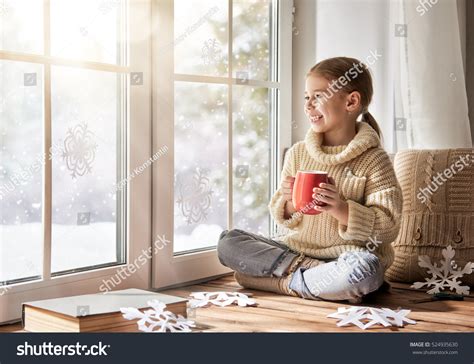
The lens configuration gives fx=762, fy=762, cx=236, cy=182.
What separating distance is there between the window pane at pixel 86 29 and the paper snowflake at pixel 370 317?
0.85 metres

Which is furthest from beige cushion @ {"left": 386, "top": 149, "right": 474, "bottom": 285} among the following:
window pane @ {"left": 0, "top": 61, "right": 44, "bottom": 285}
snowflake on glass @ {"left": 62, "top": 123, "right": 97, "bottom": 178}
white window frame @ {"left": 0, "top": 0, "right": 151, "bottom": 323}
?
window pane @ {"left": 0, "top": 61, "right": 44, "bottom": 285}

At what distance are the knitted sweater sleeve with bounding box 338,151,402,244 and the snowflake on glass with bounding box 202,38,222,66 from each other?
0.55 m

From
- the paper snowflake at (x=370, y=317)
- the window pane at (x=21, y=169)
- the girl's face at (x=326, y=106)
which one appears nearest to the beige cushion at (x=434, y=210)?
the girl's face at (x=326, y=106)

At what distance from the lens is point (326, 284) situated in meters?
1.92

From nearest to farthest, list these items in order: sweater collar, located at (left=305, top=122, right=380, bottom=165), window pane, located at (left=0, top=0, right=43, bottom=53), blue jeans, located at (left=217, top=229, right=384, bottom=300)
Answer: window pane, located at (left=0, top=0, right=43, bottom=53)
blue jeans, located at (left=217, top=229, right=384, bottom=300)
sweater collar, located at (left=305, top=122, right=380, bottom=165)

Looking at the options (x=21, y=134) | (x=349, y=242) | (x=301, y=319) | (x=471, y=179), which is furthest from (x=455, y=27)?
(x=21, y=134)

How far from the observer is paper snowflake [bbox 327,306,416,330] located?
1.67 metres

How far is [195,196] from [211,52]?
0.42 metres

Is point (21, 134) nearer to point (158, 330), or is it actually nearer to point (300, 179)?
point (158, 330)

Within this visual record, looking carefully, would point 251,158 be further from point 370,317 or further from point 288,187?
point 370,317

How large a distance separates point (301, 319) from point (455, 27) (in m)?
1.18

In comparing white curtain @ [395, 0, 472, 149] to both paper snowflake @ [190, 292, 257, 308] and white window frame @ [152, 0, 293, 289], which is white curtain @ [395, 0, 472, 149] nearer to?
white window frame @ [152, 0, 293, 289]

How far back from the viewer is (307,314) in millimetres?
1795

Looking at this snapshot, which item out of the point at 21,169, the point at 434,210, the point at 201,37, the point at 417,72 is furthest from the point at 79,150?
the point at 417,72
